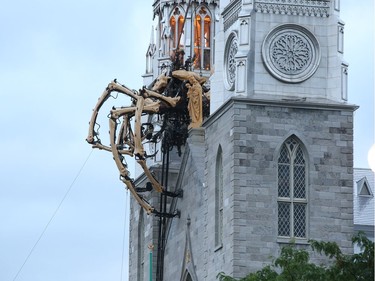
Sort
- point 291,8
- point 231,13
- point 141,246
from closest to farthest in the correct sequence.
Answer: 1. point 291,8
2. point 231,13
3. point 141,246

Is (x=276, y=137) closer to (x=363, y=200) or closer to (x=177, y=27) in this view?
(x=363, y=200)

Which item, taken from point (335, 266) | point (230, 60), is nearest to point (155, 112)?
point (230, 60)

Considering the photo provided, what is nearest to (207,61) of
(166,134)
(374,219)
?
(166,134)

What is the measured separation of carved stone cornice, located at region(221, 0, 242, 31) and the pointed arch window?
501 inches

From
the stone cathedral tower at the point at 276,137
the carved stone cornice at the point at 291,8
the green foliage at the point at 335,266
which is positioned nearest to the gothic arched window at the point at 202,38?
the stone cathedral tower at the point at 276,137

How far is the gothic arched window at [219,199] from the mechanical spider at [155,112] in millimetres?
3427

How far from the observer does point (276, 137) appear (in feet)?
205

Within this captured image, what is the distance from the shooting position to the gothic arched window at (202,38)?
258 feet

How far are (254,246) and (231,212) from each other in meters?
1.38

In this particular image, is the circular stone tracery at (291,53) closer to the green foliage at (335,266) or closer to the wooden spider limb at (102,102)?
the wooden spider limb at (102,102)

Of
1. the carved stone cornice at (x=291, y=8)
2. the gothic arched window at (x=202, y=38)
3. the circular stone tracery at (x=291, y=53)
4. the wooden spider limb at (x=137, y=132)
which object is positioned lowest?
the wooden spider limb at (x=137, y=132)

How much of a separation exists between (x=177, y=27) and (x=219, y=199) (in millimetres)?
16348

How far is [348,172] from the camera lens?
6309cm

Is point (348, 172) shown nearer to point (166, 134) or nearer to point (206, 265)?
point (206, 265)
